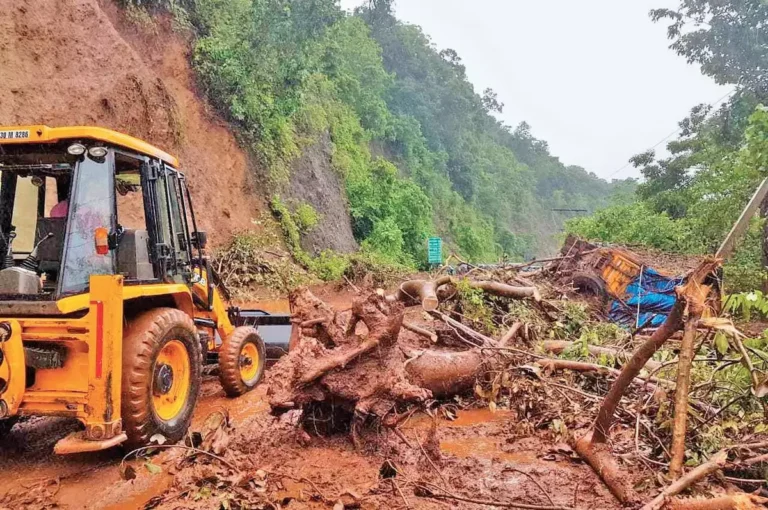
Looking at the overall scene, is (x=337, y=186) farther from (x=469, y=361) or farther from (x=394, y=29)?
(x=394, y=29)

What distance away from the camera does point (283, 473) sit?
11.9 ft

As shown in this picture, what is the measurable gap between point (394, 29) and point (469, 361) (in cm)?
3941

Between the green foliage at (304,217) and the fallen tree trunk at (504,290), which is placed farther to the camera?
the green foliage at (304,217)

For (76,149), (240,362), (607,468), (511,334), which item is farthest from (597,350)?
(76,149)

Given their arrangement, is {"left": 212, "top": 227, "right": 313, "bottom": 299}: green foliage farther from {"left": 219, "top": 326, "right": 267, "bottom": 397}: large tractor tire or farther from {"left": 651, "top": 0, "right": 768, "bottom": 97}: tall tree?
{"left": 651, "top": 0, "right": 768, "bottom": 97}: tall tree

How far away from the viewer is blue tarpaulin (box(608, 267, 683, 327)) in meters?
10.3

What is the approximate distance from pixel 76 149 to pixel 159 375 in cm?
188

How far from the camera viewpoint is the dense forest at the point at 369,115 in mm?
15258

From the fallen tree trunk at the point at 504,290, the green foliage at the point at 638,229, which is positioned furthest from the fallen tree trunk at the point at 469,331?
the green foliage at the point at 638,229

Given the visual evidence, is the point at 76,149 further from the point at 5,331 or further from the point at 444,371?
the point at 444,371

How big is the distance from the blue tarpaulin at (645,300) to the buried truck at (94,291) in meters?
8.75

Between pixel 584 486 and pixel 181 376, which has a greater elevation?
pixel 181 376

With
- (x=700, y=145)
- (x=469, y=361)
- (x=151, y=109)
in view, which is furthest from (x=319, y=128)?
(x=469, y=361)

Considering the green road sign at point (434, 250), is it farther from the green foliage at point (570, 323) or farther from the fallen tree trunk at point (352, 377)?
the fallen tree trunk at point (352, 377)
